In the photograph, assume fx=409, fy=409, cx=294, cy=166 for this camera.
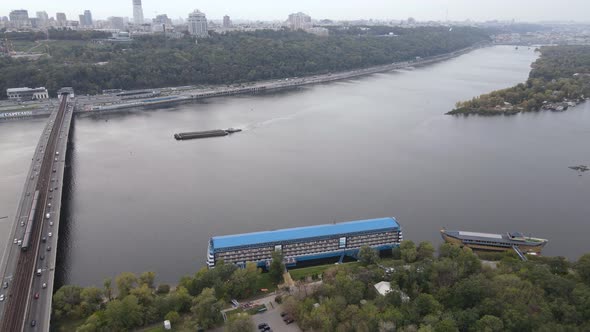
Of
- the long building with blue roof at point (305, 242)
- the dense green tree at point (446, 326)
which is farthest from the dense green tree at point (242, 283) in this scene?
the dense green tree at point (446, 326)

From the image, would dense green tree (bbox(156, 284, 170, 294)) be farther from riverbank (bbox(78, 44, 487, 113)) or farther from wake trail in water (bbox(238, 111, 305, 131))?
riverbank (bbox(78, 44, 487, 113))

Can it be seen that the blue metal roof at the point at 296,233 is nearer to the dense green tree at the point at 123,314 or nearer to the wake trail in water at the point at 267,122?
the dense green tree at the point at 123,314

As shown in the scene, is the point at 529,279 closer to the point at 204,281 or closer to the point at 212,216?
the point at 204,281

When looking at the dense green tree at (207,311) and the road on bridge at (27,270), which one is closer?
the road on bridge at (27,270)

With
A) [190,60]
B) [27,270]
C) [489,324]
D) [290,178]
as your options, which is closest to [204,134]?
[290,178]

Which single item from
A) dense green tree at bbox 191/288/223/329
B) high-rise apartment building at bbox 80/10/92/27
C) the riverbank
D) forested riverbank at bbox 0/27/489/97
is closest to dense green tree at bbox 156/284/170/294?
dense green tree at bbox 191/288/223/329

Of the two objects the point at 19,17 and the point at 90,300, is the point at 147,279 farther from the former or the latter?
the point at 19,17

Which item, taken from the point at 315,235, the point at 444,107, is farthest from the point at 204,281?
the point at 444,107
